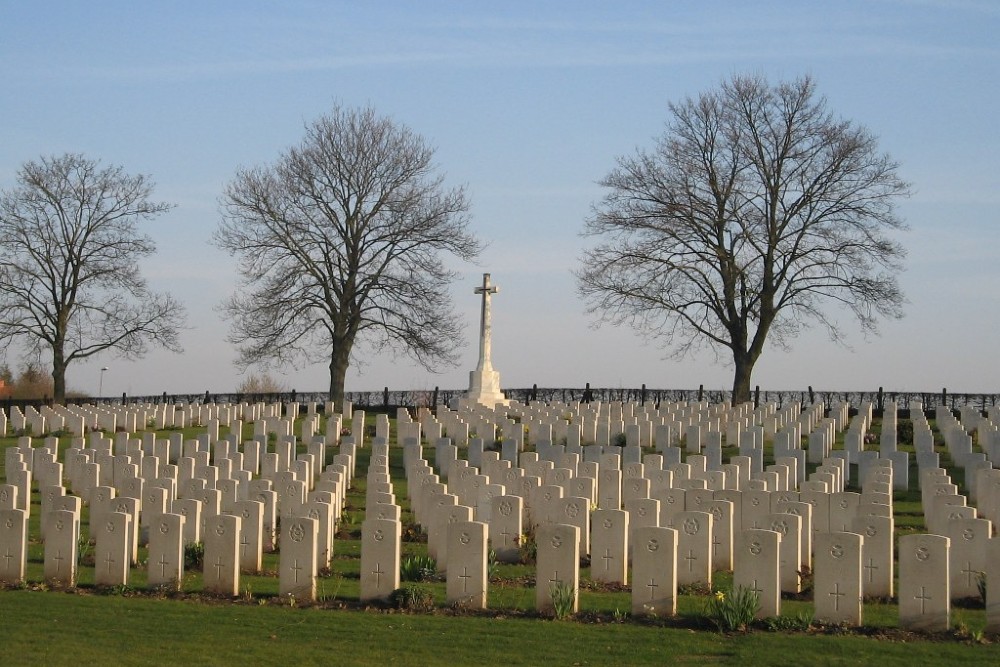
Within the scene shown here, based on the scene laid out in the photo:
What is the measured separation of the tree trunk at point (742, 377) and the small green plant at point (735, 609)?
90.1 feet

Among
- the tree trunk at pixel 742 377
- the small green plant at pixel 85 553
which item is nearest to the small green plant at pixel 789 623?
the small green plant at pixel 85 553

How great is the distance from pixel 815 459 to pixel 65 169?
29030mm

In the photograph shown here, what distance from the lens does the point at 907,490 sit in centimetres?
2003

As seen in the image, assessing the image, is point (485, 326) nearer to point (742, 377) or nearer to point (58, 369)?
point (742, 377)

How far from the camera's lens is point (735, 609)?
34.9 ft

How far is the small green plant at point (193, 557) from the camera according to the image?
43.8 ft

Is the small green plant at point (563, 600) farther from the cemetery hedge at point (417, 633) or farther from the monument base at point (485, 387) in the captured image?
the monument base at point (485, 387)

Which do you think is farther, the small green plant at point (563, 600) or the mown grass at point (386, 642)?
the small green plant at point (563, 600)

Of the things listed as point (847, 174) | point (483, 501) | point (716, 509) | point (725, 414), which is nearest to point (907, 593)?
point (716, 509)

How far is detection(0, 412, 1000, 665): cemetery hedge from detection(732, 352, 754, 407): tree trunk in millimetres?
26150

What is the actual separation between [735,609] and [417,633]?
2705mm

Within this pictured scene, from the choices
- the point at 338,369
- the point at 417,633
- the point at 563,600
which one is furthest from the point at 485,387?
the point at 417,633

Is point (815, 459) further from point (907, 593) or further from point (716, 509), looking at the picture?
point (907, 593)

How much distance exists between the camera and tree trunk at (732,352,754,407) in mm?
37938
